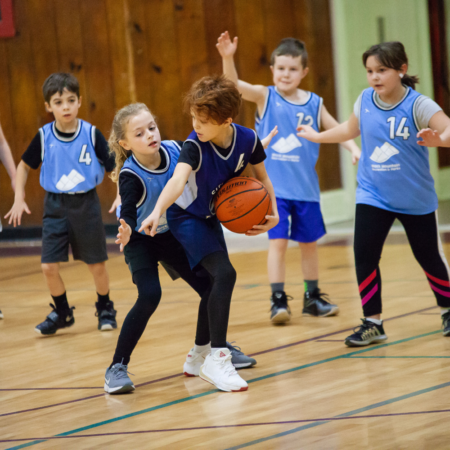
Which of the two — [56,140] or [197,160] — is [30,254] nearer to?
[56,140]

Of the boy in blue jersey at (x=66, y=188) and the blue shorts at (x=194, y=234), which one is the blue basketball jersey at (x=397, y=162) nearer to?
the blue shorts at (x=194, y=234)

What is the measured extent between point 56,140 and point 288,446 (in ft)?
8.32

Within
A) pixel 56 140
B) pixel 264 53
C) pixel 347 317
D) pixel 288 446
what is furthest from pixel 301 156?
pixel 264 53

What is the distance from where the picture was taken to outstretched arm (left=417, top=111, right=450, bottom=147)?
322 cm

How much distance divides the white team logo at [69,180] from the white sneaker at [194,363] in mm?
1414


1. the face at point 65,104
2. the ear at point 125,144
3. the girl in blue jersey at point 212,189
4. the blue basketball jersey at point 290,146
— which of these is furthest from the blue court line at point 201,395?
the face at point 65,104

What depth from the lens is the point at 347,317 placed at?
4.18 metres

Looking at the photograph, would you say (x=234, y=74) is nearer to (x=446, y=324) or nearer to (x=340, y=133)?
(x=340, y=133)

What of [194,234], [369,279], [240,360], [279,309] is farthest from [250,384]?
[279,309]

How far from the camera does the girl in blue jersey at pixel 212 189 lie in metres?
2.98

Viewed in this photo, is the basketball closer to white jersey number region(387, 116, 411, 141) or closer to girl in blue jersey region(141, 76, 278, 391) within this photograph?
girl in blue jersey region(141, 76, 278, 391)

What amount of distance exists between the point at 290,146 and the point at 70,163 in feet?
3.99

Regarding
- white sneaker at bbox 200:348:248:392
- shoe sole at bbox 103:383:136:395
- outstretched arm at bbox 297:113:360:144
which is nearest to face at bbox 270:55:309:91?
outstretched arm at bbox 297:113:360:144

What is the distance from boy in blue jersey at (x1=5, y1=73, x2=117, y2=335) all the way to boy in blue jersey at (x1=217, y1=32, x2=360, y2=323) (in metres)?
0.90
